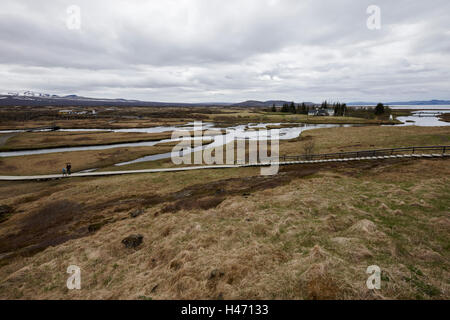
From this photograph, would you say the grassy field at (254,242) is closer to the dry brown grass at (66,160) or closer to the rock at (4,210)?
the rock at (4,210)

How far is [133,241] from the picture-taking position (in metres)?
14.1

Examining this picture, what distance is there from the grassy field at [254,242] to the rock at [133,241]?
1.28ft

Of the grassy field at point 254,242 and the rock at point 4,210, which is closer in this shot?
the grassy field at point 254,242

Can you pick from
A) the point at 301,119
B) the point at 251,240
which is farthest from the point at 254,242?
the point at 301,119

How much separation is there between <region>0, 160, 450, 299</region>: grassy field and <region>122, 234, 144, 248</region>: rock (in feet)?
1.28

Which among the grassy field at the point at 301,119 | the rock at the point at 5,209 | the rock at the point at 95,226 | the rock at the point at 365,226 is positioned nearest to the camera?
the rock at the point at 365,226

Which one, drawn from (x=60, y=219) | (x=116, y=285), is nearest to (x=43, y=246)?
(x=60, y=219)

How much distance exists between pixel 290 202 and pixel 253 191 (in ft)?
18.6

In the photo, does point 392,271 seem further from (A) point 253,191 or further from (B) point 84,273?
(B) point 84,273

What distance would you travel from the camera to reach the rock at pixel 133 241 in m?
13.8

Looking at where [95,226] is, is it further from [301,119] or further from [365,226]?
[301,119]

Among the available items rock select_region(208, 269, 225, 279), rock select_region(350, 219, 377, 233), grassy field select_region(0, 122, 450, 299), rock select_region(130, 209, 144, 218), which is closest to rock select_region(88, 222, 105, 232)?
grassy field select_region(0, 122, 450, 299)

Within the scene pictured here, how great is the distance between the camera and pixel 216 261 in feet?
34.0

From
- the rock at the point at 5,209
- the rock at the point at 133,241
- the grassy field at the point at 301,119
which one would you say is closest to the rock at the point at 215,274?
the rock at the point at 133,241
